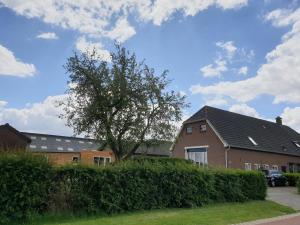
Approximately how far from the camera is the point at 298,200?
24.2 m

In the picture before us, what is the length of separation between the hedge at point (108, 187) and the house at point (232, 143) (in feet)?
61.5

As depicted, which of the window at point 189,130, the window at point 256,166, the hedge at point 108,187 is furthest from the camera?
the window at point 189,130

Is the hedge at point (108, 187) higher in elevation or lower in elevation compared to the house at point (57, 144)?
lower

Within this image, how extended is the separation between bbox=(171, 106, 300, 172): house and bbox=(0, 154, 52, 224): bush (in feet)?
85.9

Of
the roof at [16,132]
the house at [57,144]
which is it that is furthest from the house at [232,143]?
the roof at [16,132]

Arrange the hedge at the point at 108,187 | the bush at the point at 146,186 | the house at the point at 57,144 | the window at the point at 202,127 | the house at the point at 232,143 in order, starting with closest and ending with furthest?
the hedge at the point at 108,187, the bush at the point at 146,186, the house at the point at 232,143, the window at the point at 202,127, the house at the point at 57,144

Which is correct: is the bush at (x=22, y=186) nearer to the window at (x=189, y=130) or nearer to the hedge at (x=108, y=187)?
the hedge at (x=108, y=187)

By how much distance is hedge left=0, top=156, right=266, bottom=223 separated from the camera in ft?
44.1

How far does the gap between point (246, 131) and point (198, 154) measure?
6.51 metres

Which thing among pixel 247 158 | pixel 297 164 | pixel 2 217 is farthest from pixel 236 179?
pixel 297 164

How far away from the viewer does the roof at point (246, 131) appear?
42.4 meters

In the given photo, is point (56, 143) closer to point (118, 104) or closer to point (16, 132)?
point (16, 132)

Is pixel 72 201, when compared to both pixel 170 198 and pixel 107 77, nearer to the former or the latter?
pixel 170 198

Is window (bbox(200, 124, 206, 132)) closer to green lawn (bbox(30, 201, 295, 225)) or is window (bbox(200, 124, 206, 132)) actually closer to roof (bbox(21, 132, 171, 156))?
roof (bbox(21, 132, 171, 156))
